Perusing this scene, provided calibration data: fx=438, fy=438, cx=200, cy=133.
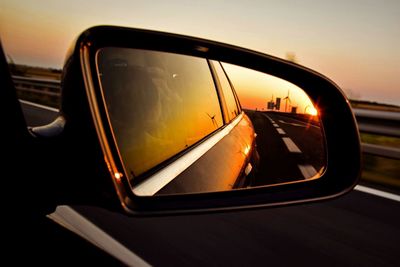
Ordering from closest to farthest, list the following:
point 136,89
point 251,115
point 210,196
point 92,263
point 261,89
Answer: point 210,196 → point 92,263 → point 136,89 → point 261,89 → point 251,115

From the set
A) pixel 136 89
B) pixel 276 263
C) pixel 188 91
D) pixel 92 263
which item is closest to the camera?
pixel 92 263

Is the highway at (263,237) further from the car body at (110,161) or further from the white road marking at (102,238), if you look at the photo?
the car body at (110,161)

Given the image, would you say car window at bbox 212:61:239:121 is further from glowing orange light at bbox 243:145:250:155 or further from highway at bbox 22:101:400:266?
highway at bbox 22:101:400:266

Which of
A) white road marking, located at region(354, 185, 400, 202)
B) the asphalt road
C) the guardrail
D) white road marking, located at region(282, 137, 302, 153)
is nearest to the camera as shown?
the asphalt road

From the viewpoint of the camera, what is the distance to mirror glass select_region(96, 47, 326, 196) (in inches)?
57.4

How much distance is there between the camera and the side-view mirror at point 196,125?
3.60 ft

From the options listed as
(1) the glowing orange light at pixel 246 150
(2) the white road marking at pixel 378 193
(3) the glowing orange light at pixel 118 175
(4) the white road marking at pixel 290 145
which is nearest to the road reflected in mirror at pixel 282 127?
(4) the white road marking at pixel 290 145

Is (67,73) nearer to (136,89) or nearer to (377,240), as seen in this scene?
(136,89)

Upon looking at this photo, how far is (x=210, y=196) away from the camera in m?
1.33

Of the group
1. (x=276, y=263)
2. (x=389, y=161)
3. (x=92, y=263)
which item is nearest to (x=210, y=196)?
(x=92, y=263)

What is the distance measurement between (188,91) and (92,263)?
1.01 m

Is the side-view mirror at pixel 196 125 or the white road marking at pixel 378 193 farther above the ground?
the side-view mirror at pixel 196 125

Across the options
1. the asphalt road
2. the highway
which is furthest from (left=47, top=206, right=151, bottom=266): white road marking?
the asphalt road

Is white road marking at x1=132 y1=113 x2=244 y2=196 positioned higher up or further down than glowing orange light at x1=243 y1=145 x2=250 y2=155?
higher up
